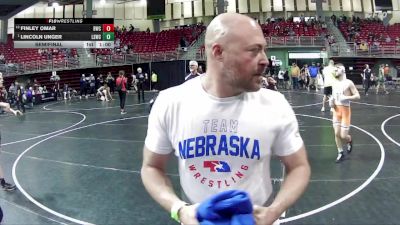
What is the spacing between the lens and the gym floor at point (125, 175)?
18.0 ft

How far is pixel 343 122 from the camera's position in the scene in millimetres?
8398

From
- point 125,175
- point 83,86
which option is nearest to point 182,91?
point 125,175

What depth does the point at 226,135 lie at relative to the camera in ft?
5.81

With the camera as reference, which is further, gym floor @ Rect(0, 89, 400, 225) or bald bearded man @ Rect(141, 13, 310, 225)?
gym floor @ Rect(0, 89, 400, 225)

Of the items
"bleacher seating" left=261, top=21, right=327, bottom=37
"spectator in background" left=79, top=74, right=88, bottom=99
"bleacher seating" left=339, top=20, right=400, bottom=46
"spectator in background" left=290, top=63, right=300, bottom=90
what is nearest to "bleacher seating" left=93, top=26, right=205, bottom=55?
"bleacher seating" left=261, top=21, right=327, bottom=37

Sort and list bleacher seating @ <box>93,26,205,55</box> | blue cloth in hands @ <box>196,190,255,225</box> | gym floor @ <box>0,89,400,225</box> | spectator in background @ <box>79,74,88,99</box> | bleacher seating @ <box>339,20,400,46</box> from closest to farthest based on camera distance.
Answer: blue cloth in hands @ <box>196,190,255,225</box>
gym floor @ <box>0,89,400,225</box>
spectator in background @ <box>79,74,88,99</box>
bleacher seating @ <box>339,20,400,46</box>
bleacher seating @ <box>93,26,205,55</box>

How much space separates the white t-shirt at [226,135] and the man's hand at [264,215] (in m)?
0.22

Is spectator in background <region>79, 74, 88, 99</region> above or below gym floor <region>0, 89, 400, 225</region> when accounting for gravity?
above

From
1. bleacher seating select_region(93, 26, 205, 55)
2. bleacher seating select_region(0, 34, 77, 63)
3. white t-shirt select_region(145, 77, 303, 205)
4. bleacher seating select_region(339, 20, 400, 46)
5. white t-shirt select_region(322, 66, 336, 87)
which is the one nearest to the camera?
white t-shirt select_region(145, 77, 303, 205)

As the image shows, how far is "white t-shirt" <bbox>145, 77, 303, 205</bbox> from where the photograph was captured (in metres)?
1.76

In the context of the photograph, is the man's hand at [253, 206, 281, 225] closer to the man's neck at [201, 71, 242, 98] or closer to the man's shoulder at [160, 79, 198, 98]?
the man's neck at [201, 71, 242, 98]

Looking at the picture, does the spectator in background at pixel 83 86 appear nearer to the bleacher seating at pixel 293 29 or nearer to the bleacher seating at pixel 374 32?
the bleacher seating at pixel 293 29
